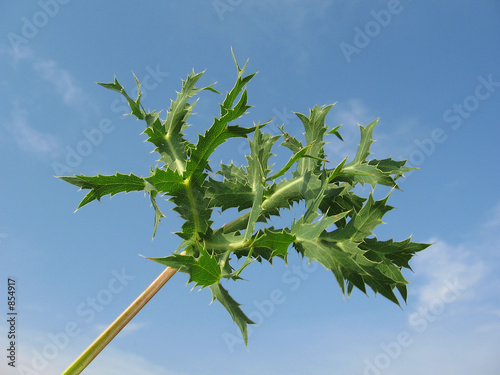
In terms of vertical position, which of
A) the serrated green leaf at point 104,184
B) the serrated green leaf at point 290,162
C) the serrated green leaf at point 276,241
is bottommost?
the serrated green leaf at point 276,241

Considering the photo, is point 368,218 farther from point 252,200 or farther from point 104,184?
point 104,184

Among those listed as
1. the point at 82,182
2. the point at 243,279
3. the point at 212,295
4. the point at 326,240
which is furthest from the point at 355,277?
the point at 82,182

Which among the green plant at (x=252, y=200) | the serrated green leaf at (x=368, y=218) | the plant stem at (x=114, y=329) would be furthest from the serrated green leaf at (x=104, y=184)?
the serrated green leaf at (x=368, y=218)

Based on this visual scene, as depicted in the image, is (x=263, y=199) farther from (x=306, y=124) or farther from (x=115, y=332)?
(x=115, y=332)

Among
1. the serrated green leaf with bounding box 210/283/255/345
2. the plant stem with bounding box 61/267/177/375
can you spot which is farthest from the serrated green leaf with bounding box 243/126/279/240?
the plant stem with bounding box 61/267/177/375

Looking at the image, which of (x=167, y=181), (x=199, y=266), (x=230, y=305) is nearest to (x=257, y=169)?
(x=167, y=181)

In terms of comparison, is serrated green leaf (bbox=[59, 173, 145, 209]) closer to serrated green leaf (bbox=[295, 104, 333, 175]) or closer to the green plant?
the green plant

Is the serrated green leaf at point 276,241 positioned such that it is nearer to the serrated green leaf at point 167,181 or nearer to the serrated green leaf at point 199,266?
the serrated green leaf at point 199,266
